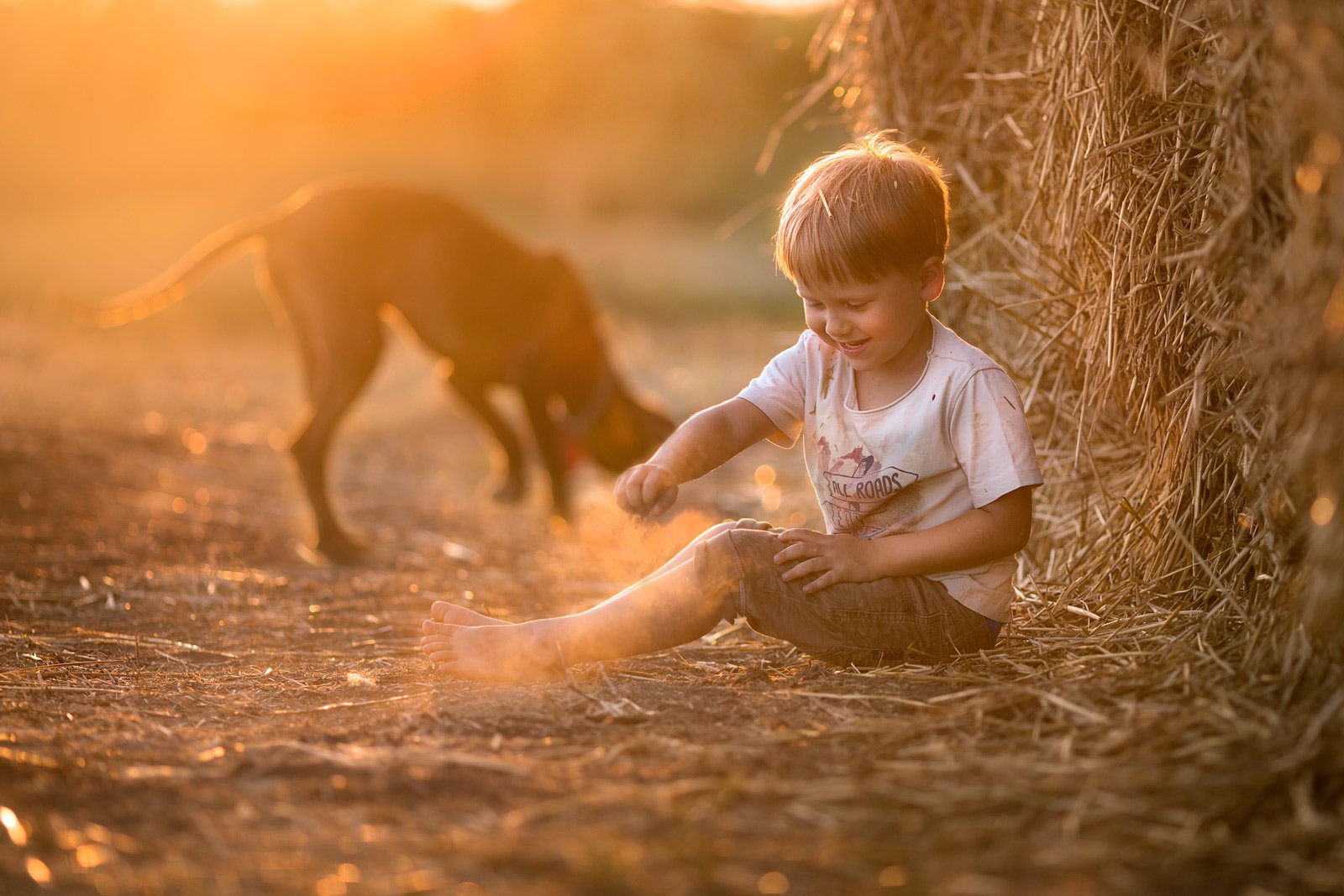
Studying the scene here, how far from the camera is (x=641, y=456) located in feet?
21.0

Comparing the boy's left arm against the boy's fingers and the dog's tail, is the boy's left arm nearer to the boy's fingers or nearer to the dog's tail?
the boy's fingers

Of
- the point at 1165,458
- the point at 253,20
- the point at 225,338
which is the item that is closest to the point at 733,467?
the point at 1165,458

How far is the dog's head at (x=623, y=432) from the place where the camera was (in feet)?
20.7

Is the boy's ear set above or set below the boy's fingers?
above

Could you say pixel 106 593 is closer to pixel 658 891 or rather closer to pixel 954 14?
pixel 658 891

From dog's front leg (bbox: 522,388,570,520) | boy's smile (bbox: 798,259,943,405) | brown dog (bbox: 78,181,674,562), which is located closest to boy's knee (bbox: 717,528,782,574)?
boy's smile (bbox: 798,259,943,405)

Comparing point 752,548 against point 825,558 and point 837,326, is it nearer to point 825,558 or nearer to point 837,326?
point 825,558

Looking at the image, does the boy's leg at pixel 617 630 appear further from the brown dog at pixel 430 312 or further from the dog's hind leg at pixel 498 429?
the dog's hind leg at pixel 498 429

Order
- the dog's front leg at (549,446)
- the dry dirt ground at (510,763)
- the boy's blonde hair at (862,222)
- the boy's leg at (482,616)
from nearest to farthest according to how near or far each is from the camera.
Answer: the dry dirt ground at (510,763) < the boy's blonde hair at (862,222) < the boy's leg at (482,616) < the dog's front leg at (549,446)

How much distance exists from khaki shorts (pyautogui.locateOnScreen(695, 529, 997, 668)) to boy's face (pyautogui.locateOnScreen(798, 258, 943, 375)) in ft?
1.36

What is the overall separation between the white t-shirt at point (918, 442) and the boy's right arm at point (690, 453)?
44 mm

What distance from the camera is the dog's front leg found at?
5953 millimetres

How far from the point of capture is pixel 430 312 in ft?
17.8

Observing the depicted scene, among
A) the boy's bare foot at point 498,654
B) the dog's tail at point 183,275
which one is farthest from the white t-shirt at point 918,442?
the dog's tail at point 183,275
